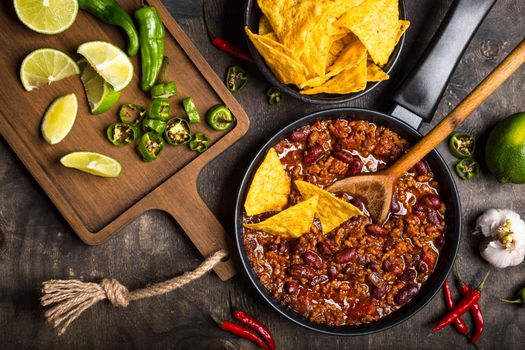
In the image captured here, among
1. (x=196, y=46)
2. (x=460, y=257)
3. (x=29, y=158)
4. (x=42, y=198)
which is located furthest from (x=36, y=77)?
(x=460, y=257)

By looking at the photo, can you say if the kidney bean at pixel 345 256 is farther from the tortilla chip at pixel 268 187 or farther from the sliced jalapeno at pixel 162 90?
the sliced jalapeno at pixel 162 90

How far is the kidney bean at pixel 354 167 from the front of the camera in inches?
133

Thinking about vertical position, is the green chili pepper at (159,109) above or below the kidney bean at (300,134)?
above

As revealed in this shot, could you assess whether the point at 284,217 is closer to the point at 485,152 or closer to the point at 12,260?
the point at 485,152

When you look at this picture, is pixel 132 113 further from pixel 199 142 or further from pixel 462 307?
pixel 462 307

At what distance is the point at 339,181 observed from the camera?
11.0 ft

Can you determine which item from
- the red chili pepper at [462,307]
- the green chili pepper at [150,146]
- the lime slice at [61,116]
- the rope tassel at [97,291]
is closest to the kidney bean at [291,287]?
the rope tassel at [97,291]

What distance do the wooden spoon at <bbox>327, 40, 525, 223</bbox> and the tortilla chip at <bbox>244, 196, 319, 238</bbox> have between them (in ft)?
0.74

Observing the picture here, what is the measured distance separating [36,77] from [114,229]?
0.96m

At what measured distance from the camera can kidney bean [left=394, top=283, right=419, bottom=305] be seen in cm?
340

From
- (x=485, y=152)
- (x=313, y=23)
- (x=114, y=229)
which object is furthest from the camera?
(x=485, y=152)

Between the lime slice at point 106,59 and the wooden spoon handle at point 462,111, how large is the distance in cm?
162

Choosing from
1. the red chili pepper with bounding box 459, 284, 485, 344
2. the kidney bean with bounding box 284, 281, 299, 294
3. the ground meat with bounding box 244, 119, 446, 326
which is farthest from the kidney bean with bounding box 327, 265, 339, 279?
the red chili pepper with bounding box 459, 284, 485, 344

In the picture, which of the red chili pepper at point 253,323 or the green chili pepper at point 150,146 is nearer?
the green chili pepper at point 150,146
